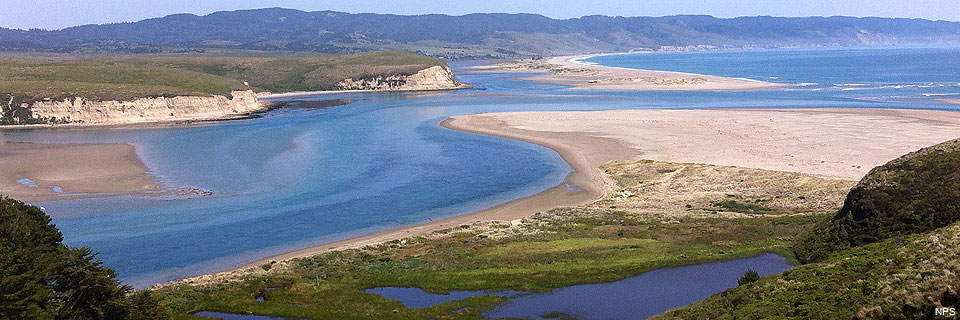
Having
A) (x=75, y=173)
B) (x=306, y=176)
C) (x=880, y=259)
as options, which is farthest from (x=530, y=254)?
(x=75, y=173)

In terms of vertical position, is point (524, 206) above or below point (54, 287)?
below

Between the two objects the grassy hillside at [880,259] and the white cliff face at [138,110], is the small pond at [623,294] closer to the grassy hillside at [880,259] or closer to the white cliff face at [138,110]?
the grassy hillside at [880,259]

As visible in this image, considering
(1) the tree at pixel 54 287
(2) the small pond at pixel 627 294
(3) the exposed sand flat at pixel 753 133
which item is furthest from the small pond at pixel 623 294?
(3) the exposed sand flat at pixel 753 133

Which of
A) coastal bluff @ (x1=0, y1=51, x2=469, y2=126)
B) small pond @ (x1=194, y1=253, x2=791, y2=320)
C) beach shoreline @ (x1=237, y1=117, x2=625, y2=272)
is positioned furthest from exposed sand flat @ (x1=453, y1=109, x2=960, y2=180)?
coastal bluff @ (x1=0, y1=51, x2=469, y2=126)

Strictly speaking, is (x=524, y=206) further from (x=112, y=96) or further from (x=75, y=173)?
(x=112, y=96)

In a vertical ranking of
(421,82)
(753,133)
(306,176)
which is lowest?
A: (421,82)

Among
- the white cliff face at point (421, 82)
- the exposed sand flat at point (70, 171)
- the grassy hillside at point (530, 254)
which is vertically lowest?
the white cliff face at point (421, 82)

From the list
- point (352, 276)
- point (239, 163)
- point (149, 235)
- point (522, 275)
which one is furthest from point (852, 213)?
point (239, 163)

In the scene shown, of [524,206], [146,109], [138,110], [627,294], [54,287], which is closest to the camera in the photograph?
[54,287]
